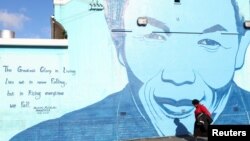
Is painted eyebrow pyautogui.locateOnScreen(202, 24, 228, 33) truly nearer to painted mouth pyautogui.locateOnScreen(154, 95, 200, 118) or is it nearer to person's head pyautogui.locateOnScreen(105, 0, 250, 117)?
person's head pyautogui.locateOnScreen(105, 0, 250, 117)

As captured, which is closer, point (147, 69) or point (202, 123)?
point (202, 123)

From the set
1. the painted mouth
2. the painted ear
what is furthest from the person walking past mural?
the painted ear

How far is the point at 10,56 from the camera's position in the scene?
42.7 feet

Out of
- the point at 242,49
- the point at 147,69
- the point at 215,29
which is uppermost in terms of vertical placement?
the point at 215,29

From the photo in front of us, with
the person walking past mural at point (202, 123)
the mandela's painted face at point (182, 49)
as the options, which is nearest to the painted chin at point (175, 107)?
the mandela's painted face at point (182, 49)

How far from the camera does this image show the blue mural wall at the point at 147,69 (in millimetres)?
13531

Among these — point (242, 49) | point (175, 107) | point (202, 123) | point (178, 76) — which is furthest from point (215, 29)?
point (202, 123)

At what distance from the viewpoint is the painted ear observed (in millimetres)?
15000

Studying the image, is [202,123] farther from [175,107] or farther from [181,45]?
[181,45]

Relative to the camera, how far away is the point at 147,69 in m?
14.1

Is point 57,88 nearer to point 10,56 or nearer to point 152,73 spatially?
point 10,56

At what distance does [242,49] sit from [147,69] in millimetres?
3732

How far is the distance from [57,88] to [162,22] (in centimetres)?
433

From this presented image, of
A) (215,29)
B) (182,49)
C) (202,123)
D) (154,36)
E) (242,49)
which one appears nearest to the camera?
(202,123)
